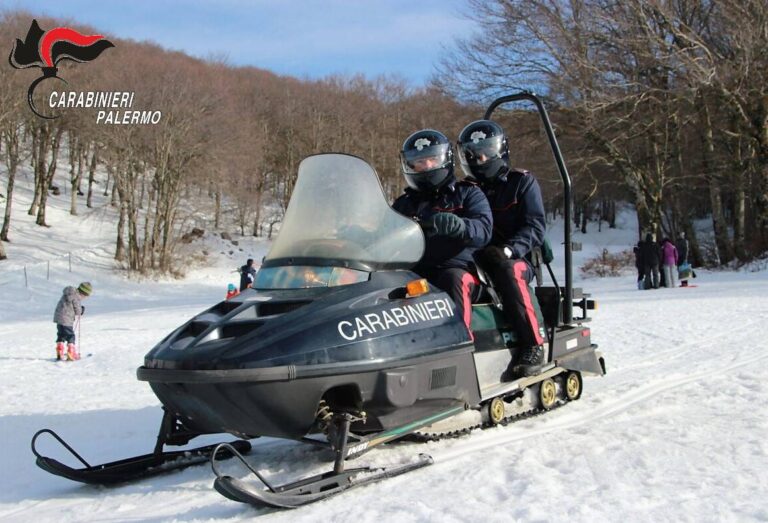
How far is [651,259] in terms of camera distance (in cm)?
1944

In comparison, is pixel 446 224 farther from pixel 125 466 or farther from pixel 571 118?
pixel 571 118

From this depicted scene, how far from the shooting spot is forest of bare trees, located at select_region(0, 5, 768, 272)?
23.0 metres

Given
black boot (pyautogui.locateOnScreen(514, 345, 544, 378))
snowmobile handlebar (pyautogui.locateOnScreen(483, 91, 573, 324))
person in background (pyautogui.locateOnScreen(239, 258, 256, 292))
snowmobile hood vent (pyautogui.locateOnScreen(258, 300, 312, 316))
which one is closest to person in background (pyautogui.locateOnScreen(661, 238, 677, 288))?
person in background (pyautogui.locateOnScreen(239, 258, 256, 292))

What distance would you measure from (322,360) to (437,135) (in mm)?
2065

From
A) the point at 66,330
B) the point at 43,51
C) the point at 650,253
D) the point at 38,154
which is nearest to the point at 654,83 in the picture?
the point at 650,253

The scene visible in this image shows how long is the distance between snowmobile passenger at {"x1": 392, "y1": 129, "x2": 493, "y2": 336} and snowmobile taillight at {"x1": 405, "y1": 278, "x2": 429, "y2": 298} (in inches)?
15.8

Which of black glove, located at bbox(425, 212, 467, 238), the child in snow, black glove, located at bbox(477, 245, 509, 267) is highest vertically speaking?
black glove, located at bbox(425, 212, 467, 238)

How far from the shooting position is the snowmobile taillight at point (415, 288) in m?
4.12

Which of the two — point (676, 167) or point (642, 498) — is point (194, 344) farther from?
point (676, 167)

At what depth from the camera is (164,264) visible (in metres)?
31.6

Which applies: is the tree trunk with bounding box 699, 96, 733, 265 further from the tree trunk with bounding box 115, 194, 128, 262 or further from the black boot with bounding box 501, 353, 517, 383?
the tree trunk with bounding box 115, 194, 128, 262

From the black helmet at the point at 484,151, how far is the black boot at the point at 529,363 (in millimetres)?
1404

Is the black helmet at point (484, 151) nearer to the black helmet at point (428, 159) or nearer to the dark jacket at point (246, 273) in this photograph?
the black helmet at point (428, 159)

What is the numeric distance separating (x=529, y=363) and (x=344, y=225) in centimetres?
175
